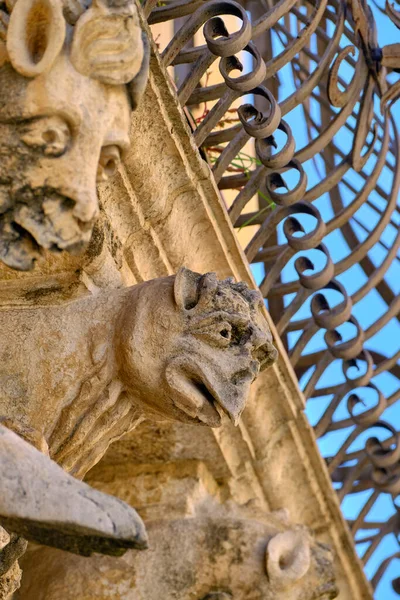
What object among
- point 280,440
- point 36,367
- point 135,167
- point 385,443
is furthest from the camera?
point 385,443

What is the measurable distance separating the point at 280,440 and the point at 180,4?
993 millimetres

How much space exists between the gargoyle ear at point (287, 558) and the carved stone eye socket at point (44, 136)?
1162 mm

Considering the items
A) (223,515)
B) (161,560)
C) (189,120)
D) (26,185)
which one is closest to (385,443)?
(223,515)

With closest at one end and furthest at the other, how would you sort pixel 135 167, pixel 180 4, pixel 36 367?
pixel 36 367 < pixel 135 167 < pixel 180 4

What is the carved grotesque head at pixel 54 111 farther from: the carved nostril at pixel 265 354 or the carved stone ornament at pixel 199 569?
the carved stone ornament at pixel 199 569

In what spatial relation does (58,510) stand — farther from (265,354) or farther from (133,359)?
(265,354)

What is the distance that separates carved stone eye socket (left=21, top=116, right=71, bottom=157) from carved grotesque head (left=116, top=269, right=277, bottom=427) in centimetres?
49

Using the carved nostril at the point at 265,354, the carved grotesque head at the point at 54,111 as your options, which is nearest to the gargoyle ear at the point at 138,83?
the carved grotesque head at the point at 54,111

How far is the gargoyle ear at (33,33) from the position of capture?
5.02 feet

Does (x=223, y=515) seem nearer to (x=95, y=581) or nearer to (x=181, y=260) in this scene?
(x=95, y=581)

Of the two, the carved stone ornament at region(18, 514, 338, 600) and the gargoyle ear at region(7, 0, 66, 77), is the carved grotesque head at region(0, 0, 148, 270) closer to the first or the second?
the gargoyle ear at region(7, 0, 66, 77)

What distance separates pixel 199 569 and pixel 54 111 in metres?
1.16

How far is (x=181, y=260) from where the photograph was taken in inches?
96.1

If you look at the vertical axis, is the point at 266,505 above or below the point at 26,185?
above
